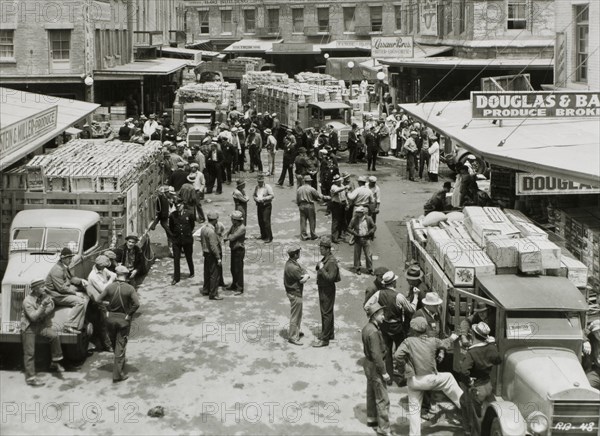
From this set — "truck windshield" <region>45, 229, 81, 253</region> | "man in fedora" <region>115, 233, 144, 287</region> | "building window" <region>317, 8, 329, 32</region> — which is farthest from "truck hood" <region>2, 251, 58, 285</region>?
"building window" <region>317, 8, 329, 32</region>

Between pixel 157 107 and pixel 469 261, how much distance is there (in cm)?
3831

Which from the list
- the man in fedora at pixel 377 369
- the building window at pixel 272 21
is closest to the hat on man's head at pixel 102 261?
the man in fedora at pixel 377 369

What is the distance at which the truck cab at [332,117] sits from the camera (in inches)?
1358

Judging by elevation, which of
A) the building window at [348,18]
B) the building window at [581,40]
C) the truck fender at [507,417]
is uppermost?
the building window at [348,18]

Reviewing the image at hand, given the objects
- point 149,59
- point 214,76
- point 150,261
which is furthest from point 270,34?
point 150,261

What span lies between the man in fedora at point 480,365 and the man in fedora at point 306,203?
10447 millimetres

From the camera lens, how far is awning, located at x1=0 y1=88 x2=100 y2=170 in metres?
14.6

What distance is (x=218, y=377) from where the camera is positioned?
12.5 meters

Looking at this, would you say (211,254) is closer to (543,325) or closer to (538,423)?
(543,325)

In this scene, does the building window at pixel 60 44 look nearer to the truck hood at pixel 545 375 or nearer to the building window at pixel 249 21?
the truck hood at pixel 545 375

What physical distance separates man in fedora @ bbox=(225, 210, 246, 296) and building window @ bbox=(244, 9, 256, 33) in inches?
2265

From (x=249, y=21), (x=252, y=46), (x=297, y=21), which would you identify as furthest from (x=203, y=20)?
(x=297, y=21)

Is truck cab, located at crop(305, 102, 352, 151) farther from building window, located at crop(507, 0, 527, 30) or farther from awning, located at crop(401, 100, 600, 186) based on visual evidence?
awning, located at crop(401, 100, 600, 186)

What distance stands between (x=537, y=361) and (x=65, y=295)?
7.59 m
